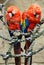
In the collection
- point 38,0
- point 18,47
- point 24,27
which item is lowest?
point 38,0

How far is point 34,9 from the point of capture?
147 centimetres

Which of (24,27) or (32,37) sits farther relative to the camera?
(24,27)

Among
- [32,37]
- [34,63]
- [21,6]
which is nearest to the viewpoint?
[32,37]

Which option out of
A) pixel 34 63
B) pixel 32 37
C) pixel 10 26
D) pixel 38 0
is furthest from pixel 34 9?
pixel 38 0

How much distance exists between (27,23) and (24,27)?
0.03 meters

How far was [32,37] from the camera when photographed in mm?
1155

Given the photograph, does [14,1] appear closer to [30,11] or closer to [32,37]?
[30,11]

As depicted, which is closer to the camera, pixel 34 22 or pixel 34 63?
pixel 34 22

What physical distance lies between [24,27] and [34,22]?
80 millimetres

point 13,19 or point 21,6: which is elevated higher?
point 13,19

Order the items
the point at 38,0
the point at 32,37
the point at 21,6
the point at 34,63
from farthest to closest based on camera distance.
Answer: the point at 38,0
the point at 21,6
the point at 34,63
the point at 32,37

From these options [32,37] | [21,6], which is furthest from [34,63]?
[21,6]

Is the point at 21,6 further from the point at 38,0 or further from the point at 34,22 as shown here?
the point at 34,22

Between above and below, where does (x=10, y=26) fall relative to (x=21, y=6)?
above
